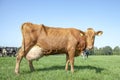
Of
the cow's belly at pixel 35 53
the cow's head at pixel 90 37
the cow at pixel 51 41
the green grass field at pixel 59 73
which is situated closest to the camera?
the green grass field at pixel 59 73

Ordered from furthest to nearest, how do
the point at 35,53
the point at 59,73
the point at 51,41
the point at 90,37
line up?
the point at 90,37 → the point at 51,41 → the point at 35,53 → the point at 59,73

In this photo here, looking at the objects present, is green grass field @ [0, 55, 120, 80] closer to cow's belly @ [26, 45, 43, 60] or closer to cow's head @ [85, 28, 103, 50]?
cow's belly @ [26, 45, 43, 60]

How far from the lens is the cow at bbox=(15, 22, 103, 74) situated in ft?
42.7

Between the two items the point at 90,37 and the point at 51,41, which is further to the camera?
the point at 90,37

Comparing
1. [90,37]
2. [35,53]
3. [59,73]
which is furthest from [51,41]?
[90,37]

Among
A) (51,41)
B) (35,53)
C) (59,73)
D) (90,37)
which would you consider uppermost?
(90,37)

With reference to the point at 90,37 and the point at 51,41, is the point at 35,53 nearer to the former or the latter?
the point at 51,41

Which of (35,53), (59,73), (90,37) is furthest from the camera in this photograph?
(90,37)

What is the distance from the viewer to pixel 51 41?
1359 cm

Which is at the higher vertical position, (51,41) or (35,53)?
(51,41)

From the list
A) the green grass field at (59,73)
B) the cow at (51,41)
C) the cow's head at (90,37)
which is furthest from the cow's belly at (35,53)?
the cow's head at (90,37)

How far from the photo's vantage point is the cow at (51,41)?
13.0 metres

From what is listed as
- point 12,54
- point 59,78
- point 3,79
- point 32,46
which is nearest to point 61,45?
point 32,46

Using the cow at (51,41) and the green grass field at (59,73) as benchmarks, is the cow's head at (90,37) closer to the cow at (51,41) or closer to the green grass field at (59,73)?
the cow at (51,41)
